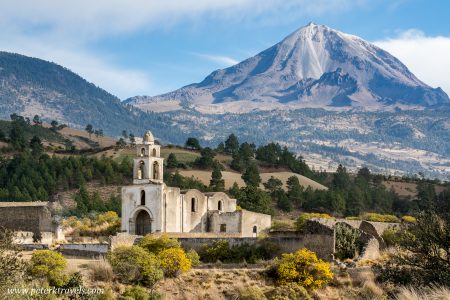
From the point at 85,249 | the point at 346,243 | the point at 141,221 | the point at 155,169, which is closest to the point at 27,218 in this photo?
the point at 141,221

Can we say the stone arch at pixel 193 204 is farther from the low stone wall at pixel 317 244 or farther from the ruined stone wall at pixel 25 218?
the low stone wall at pixel 317 244

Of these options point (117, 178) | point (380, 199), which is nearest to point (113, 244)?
point (117, 178)

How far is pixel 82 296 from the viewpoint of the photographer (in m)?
35.5

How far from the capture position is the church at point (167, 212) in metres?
53.2

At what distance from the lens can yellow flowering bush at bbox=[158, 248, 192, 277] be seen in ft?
135

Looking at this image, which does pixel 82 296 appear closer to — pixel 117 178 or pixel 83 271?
pixel 83 271

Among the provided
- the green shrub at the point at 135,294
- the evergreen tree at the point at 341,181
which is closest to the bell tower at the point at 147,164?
the green shrub at the point at 135,294

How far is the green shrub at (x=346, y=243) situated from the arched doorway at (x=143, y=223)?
1269cm

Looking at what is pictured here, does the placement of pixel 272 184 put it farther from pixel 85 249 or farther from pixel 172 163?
pixel 85 249

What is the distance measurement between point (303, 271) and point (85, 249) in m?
11.8

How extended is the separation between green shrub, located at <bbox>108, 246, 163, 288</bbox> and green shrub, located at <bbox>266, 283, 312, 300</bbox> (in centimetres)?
500

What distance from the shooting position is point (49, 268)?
38281 mm

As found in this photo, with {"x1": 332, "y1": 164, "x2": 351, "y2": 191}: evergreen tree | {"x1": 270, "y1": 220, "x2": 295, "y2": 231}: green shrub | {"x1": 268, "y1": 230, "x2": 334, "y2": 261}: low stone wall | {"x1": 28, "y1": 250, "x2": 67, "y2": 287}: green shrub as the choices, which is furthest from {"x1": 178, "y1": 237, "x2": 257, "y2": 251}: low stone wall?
{"x1": 332, "y1": 164, "x2": 351, "y2": 191}: evergreen tree

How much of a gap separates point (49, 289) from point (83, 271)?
5.36 m
